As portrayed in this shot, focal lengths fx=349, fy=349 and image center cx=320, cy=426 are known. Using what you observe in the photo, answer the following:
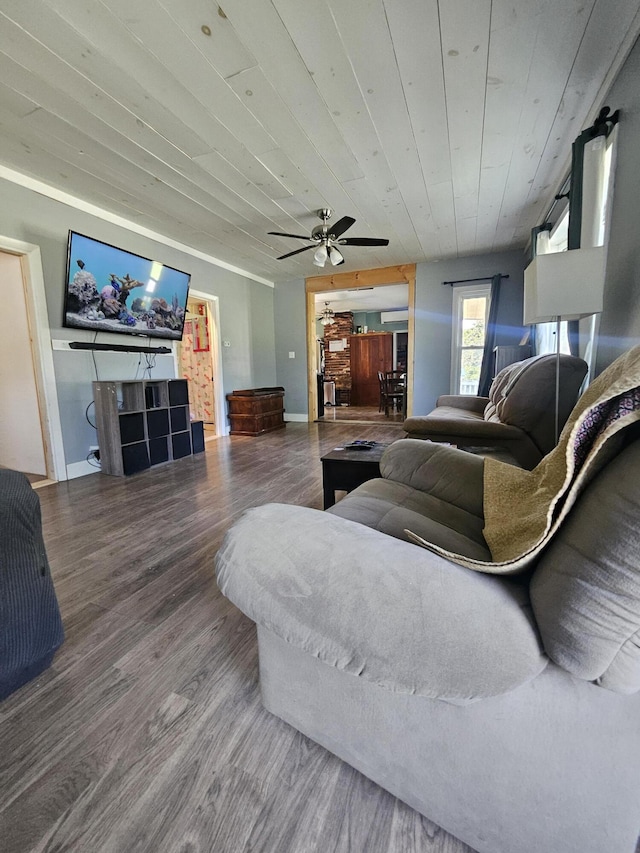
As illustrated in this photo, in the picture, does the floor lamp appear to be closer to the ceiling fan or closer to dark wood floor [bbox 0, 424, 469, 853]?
dark wood floor [bbox 0, 424, 469, 853]

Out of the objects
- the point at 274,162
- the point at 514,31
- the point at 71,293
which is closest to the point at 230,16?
the point at 274,162

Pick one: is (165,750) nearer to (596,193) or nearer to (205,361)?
(596,193)

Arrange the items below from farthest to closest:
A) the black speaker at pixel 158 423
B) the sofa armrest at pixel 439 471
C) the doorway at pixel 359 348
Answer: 1. the doorway at pixel 359 348
2. the black speaker at pixel 158 423
3. the sofa armrest at pixel 439 471

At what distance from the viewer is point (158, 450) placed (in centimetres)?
377

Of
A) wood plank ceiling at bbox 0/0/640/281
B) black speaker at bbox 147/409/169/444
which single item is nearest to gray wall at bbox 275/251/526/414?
wood plank ceiling at bbox 0/0/640/281

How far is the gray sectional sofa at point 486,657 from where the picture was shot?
0.51 meters

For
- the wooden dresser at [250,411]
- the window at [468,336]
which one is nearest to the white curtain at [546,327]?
the window at [468,336]

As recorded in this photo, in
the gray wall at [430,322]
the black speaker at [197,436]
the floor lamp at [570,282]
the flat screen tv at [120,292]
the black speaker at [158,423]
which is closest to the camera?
the floor lamp at [570,282]

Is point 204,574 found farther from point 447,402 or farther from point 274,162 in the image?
point 447,402

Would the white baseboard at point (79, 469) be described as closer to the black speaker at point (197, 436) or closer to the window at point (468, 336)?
the black speaker at point (197, 436)

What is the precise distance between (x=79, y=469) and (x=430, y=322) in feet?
16.6

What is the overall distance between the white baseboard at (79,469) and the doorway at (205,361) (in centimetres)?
190

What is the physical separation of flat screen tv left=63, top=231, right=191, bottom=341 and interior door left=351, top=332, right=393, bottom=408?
243 inches

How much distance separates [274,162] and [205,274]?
8.46 ft
